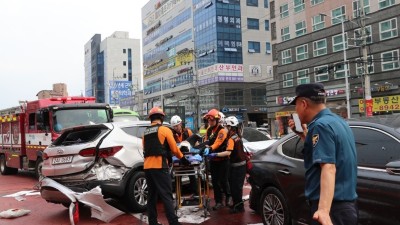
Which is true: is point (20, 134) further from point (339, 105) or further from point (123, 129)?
point (339, 105)

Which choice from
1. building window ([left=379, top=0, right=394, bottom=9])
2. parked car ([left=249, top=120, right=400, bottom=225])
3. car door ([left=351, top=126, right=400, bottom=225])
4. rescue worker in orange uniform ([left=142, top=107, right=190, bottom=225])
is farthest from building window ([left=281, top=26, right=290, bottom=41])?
car door ([left=351, top=126, right=400, bottom=225])

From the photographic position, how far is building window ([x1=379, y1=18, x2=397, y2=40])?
125 ft

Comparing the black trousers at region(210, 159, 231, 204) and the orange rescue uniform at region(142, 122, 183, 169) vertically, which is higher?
the orange rescue uniform at region(142, 122, 183, 169)

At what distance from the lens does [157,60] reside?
85625 millimetres

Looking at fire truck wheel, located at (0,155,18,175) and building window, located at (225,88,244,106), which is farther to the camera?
building window, located at (225,88,244,106)

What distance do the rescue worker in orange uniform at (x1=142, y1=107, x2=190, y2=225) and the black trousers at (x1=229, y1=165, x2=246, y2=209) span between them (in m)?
1.58

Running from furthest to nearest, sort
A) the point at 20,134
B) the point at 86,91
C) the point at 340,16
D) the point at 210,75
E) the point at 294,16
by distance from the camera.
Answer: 1. the point at 86,91
2. the point at 210,75
3. the point at 294,16
4. the point at 340,16
5. the point at 20,134

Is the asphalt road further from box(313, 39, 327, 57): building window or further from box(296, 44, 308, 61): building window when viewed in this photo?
box(296, 44, 308, 61): building window

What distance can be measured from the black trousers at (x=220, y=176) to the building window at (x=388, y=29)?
3586cm

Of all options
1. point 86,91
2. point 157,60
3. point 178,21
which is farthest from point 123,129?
point 86,91

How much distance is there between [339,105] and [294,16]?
12873 mm

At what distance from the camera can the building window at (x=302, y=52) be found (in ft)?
160

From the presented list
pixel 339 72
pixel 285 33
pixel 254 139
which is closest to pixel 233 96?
pixel 285 33

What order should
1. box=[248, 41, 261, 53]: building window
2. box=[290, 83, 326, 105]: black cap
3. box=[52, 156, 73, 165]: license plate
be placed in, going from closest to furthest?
box=[290, 83, 326, 105]: black cap, box=[52, 156, 73, 165]: license plate, box=[248, 41, 261, 53]: building window
